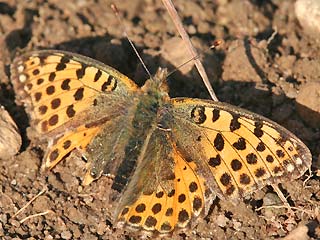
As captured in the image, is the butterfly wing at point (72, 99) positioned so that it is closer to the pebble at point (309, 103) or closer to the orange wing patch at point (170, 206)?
the orange wing patch at point (170, 206)

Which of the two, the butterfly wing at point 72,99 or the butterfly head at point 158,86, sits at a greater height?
the butterfly head at point 158,86

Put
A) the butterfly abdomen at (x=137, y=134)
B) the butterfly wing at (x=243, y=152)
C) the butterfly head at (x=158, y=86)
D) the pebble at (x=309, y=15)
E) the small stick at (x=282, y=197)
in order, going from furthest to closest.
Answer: the pebble at (x=309, y=15) → the butterfly head at (x=158, y=86) → the small stick at (x=282, y=197) → the butterfly abdomen at (x=137, y=134) → the butterfly wing at (x=243, y=152)

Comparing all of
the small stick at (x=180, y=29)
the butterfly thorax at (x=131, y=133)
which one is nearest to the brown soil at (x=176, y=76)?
the butterfly thorax at (x=131, y=133)

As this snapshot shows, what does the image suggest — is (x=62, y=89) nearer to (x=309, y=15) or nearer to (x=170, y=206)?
(x=170, y=206)

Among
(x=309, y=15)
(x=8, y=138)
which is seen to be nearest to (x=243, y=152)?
(x=8, y=138)

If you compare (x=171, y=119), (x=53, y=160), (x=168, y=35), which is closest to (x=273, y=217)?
(x=171, y=119)

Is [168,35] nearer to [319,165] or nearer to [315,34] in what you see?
[315,34]
